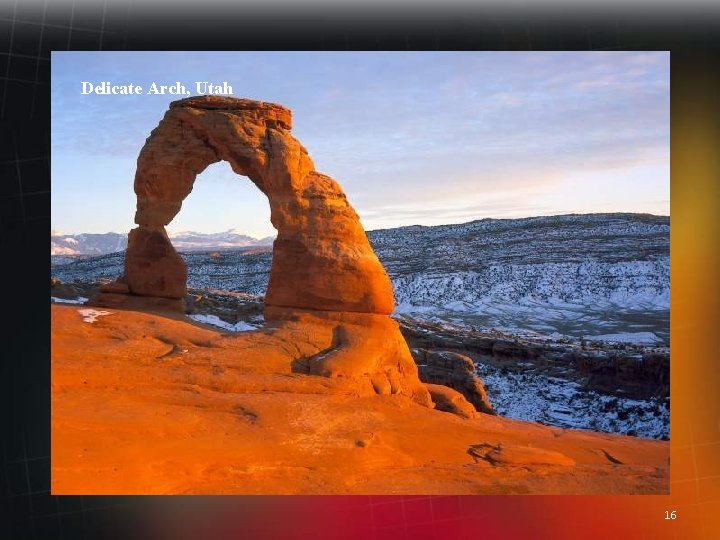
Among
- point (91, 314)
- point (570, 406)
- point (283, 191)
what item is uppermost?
point (283, 191)

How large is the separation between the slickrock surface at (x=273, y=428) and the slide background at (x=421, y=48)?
48 centimetres

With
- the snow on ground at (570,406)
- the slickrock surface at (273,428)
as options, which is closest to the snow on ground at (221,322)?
the slickrock surface at (273,428)

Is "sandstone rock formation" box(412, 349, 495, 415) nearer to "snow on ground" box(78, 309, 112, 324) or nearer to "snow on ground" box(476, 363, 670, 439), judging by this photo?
"snow on ground" box(476, 363, 670, 439)

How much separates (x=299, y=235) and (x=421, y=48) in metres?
4.06

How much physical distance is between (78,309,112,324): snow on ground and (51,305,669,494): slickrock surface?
0.05 m

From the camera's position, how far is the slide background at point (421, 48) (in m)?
7.96

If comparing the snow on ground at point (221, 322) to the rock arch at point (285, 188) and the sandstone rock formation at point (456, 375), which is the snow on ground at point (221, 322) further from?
the rock arch at point (285, 188)

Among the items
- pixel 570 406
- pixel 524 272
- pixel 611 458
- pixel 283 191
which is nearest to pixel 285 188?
pixel 283 191

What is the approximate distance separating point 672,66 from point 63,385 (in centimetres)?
812

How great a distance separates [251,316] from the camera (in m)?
20.1

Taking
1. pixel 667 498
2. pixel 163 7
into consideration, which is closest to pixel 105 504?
pixel 163 7

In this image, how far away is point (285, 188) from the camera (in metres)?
11.2

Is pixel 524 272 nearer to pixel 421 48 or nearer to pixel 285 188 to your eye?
pixel 285 188

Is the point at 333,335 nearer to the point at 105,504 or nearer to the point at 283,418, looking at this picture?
the point at 283,418
